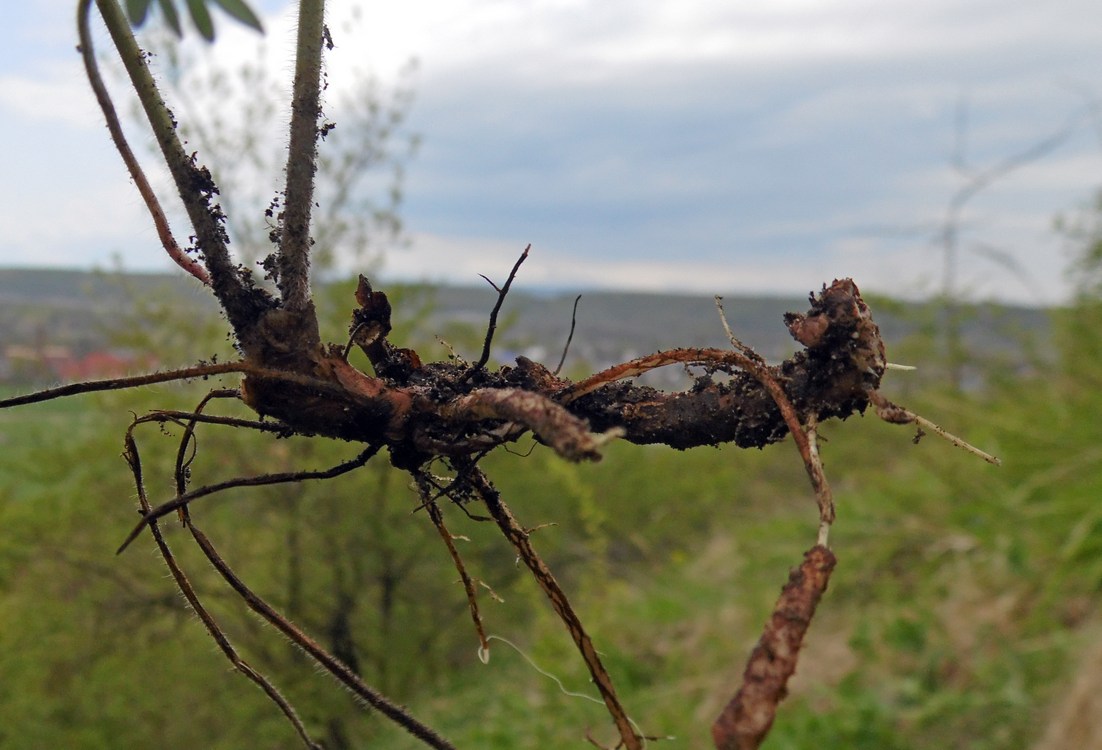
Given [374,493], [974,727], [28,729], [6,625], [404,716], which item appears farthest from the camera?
[374,493]

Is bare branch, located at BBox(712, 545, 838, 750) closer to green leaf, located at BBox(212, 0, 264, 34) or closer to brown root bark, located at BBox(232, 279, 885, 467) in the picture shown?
brown root bark, located at BBox(232, 279, 885, 467)

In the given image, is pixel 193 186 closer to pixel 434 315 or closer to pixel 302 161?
pixel 302 161

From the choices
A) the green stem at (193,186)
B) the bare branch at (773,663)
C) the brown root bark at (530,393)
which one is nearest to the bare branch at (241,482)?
the brown root bark at (530,393)

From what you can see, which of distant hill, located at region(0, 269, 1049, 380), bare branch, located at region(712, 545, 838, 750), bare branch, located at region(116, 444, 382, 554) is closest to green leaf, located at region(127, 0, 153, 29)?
bare branch, located at region(116, 444, 382, 554)

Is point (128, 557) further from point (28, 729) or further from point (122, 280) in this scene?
point (122, 280)

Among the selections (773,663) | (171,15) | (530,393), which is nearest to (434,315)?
(171,15)

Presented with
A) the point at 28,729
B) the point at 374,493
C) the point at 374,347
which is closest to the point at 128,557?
the point at 28,729
